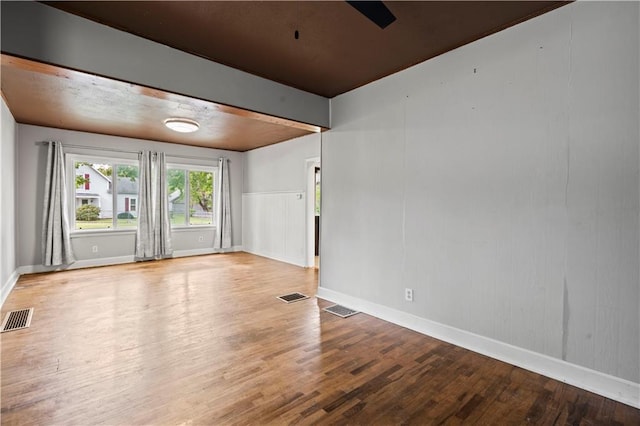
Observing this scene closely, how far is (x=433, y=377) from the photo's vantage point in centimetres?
231

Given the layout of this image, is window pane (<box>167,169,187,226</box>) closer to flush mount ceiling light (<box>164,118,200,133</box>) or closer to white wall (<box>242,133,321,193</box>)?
white wall (<box>242,133,321,193</box>)

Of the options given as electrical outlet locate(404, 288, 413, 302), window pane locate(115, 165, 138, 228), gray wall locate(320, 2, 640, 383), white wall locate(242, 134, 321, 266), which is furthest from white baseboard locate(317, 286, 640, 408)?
window pane locate(115, 165, 138, 228)

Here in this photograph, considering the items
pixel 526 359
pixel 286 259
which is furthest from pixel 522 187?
pixel 286 259

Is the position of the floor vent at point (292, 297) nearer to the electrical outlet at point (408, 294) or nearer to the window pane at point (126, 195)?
the electrical outlet at point (408, 294)

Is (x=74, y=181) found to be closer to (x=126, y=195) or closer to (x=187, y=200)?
(x=126, y=195)

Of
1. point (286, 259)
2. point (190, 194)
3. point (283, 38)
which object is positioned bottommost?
point (286, 259)

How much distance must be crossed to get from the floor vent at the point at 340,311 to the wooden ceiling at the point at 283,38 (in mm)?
2276

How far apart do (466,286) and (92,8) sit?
3643 mm

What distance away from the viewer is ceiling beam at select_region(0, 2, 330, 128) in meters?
2.10

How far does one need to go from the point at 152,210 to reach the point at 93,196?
3.55ft

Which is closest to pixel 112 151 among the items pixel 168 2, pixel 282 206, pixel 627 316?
pixel 282 206

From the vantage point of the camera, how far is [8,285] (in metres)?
4.36

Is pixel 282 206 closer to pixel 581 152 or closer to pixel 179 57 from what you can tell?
pixel 179 57

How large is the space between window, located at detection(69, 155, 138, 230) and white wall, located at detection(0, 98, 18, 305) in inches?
41.1
